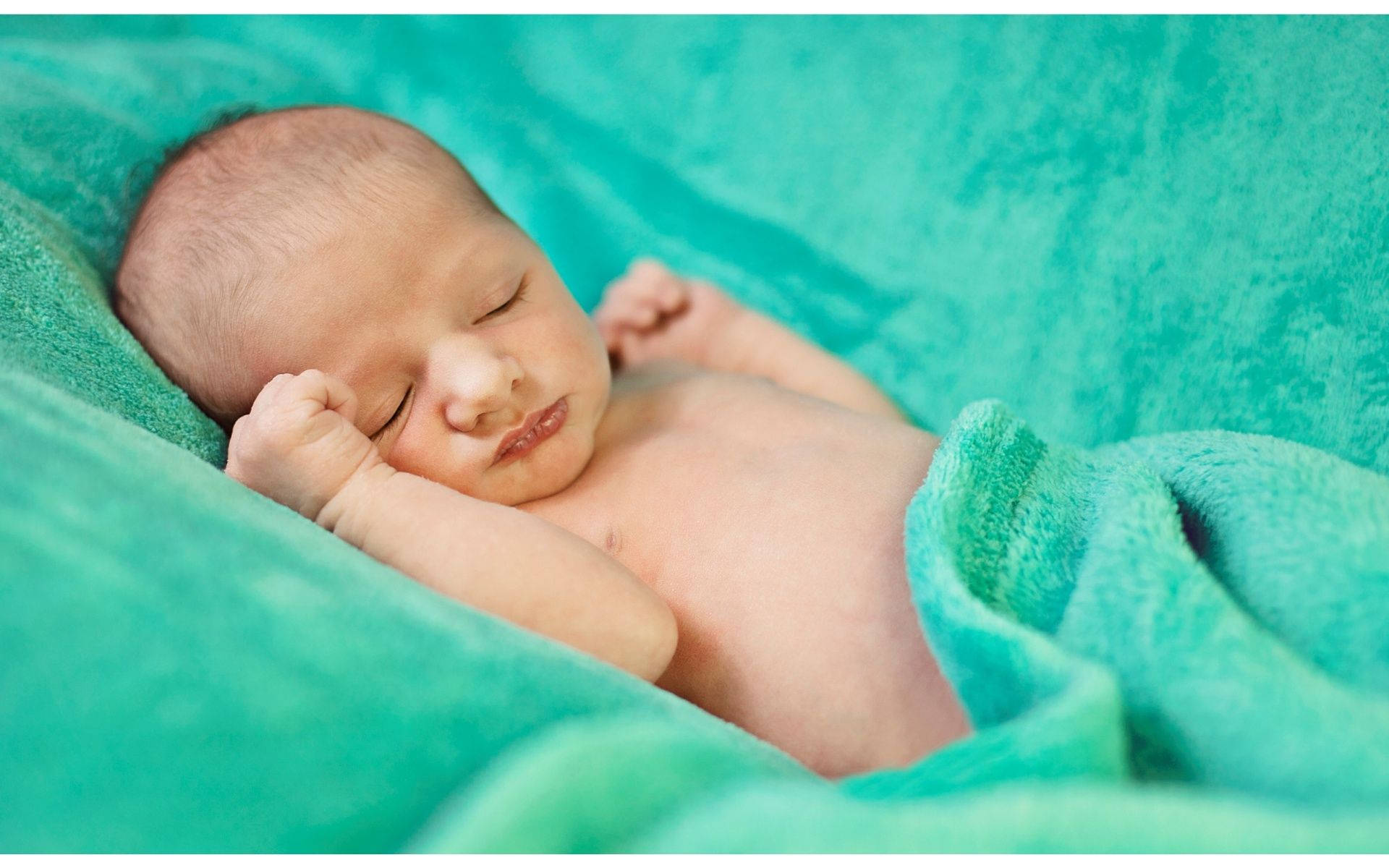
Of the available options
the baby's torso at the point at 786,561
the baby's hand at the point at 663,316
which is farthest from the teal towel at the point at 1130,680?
the baby's hand at the point at 663,316

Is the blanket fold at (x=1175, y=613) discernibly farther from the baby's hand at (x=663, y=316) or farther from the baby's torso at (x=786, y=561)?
the baby's hand at (x=663, y=316)

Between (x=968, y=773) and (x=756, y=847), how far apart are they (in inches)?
6.4

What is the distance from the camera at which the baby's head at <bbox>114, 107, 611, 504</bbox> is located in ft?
3.24

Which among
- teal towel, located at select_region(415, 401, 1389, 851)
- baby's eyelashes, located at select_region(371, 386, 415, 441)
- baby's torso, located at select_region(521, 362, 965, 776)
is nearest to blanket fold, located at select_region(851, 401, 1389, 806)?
teal towel, located at select_region(415, 401, 1389, 851)

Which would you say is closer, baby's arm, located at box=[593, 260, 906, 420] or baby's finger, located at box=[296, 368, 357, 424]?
baby's finger, located at box=[296, 368, 357, 424]

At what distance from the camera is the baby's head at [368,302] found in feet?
3.24

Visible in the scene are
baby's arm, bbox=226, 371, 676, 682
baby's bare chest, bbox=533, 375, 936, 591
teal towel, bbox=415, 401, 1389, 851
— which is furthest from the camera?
baby's bare chest, bbox=533, 375, 936, 591

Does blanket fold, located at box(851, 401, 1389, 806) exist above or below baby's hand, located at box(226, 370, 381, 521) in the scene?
above

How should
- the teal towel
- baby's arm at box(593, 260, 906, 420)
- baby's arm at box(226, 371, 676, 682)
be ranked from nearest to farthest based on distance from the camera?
1. the teal towel
2. baby's arm at box(226, 371, 676, 682)
3. baby's arm at box(593, 260, 906, 420)

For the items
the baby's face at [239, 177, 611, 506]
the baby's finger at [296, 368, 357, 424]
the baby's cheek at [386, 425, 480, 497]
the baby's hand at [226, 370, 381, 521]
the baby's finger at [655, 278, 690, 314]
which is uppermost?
the baby's finger at [655, 278, 690, 314]

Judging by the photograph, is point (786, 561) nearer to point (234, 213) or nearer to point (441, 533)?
point (441, 533)

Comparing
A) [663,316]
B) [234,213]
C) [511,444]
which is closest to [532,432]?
[511,444]

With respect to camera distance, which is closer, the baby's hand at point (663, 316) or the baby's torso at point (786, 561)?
the baby's torso at point (786, 561)

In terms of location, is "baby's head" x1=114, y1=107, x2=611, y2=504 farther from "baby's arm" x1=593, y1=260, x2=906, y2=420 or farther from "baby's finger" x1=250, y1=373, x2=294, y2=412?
"baby's arm" x1=593, y1=260, x2=906, y2=420
